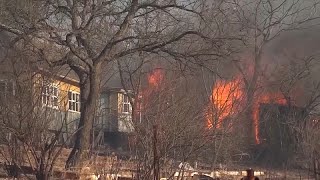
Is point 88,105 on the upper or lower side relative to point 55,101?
upper

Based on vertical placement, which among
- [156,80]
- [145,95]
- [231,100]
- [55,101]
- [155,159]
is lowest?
[155,159]

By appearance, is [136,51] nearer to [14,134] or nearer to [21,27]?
[21,27]

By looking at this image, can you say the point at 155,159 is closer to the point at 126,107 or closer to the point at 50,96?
the point at 50,96

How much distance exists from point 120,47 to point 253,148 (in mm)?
15174

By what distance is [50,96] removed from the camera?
10867mm

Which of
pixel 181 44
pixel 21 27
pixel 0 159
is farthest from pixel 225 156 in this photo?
pixel 0 159

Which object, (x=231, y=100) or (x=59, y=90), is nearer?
(x=59, y=90)

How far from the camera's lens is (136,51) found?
1948 centimetres

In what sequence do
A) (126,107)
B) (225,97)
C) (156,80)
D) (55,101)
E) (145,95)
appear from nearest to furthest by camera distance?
(55,101)
(145,95)
(156,80)
(225,97)
(126,107)

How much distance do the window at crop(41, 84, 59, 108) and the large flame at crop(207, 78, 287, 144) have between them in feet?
15.8

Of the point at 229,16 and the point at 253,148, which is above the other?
the point at 229,16

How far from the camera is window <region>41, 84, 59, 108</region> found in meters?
10.6

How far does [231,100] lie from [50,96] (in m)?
15.1

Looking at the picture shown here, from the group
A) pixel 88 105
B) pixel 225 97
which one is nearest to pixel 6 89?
pixel 88 105
